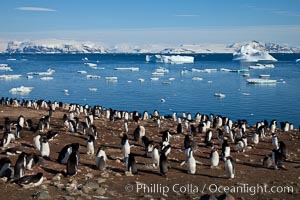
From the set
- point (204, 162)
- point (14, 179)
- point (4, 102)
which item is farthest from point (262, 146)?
point (4, 102)

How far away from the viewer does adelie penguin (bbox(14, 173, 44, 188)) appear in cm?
1029

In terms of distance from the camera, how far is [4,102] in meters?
31.7

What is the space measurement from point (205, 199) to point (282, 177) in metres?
4.40

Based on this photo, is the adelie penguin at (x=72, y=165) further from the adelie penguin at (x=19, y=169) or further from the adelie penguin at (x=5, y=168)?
the adelie penguin at (x=5, y=168)

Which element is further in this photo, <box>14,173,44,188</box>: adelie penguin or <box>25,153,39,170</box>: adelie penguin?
<box>25,153,39,170</box>: adelie penguin

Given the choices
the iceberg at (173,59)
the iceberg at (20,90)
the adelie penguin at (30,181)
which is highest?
the adelie penguin at (30,181)

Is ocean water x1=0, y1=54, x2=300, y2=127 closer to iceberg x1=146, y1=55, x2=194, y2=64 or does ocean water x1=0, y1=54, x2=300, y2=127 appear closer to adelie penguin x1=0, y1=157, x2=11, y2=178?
adelie penguin x1=0, y1=157, x2=11, y2=178

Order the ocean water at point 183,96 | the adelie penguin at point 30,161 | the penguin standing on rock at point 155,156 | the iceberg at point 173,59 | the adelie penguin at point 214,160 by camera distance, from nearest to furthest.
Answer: the adelie penguin at point 30,161 → the penguin standing on rock at point 155,156 → the adelie penguin at point 214,160 → the ocean water at point 183,96 → the iceberg at point 173,59

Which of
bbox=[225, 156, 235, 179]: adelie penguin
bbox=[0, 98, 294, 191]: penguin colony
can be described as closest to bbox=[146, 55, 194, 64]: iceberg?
bbox=[0, 98, 294, 191]: penguin colony

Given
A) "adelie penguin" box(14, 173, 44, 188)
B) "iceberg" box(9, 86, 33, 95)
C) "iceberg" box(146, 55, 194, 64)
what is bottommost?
"iceberg" box(9, 86, 33, 95)

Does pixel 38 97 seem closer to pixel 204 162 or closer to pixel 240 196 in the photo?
pixel 204 162

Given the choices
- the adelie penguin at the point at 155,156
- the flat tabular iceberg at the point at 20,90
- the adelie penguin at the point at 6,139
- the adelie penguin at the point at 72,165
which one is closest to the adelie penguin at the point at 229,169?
the adelie penguin at the point at 155,156

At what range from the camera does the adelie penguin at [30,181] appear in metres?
10.3

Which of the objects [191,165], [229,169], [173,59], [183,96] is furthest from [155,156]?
[173,59]
